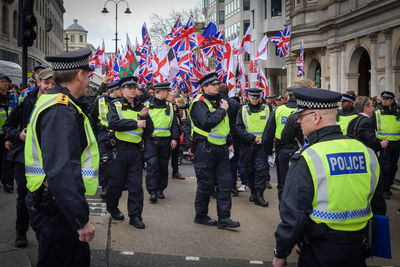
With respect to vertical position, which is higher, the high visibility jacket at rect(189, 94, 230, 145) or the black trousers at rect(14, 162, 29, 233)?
the high visibility jacket at rect(189, 94, 230, 145)

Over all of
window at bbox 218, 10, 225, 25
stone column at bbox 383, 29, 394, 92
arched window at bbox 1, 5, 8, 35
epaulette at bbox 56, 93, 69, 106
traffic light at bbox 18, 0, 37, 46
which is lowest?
epaulette at bbox 56, 93, 69, 106

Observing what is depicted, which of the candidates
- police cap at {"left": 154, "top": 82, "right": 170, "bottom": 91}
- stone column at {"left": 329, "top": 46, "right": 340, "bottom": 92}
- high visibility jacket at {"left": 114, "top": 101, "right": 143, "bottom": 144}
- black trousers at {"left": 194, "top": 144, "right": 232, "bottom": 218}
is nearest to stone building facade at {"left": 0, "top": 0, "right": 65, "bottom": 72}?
stone column at {"left": 329, "top": 46, "right": 340, "bottom": 92}

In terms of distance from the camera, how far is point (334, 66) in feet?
95.2

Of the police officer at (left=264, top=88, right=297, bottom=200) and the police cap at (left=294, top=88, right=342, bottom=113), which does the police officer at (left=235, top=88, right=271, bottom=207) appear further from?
the police cap at (left=294, top=88, right=342, bottom=113)

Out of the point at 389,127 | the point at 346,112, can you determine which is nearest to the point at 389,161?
the point at 389,127

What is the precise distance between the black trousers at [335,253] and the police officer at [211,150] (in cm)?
351

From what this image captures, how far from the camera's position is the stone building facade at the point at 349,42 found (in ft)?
73.9

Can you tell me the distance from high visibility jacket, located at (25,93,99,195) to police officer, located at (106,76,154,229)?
3.23 metres

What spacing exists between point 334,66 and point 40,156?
28277mm

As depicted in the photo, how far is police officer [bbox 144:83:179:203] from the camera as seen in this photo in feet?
27.6

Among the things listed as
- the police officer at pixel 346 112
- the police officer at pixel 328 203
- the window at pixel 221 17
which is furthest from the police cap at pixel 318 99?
the window at pixel 221 17

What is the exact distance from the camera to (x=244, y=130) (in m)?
8.23

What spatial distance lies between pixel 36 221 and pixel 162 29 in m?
44.7

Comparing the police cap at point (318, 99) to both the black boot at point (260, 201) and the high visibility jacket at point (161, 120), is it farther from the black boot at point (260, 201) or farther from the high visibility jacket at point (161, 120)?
the high visibility jacket at point (161, 120)
